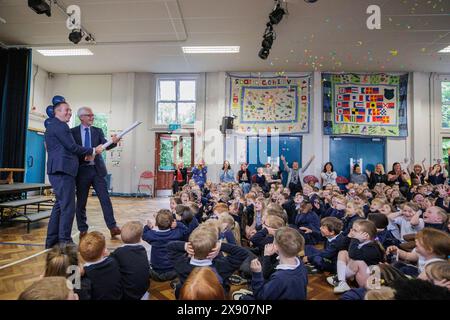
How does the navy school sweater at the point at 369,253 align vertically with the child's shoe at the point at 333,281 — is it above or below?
above

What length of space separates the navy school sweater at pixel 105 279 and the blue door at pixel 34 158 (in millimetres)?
7371

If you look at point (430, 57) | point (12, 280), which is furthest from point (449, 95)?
point (12, 280)

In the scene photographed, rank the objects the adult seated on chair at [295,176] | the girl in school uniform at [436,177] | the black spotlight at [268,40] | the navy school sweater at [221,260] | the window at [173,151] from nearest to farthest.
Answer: the navy school sweater at [221,260] → the black spotlight at [268,40] → the girl in school uniform at [436,177] → the adult seated on chair at [295,176] → the window at [173,151]

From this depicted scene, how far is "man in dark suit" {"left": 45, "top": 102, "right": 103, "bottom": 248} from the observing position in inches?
91.7

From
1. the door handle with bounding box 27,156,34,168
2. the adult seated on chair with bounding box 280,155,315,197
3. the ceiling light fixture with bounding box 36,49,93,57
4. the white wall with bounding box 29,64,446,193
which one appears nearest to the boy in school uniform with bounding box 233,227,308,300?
the adult seated on chair with bounding box 280,155,315,197

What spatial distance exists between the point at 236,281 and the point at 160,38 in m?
5.63

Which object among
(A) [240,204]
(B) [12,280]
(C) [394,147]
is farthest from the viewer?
(C) [394,147]

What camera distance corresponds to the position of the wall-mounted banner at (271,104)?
24.8 feet

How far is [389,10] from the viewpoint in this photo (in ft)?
15.3

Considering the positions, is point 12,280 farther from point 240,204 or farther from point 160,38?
point 160,38

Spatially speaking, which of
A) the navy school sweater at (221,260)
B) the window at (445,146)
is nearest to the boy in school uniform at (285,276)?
the navy school sweater at (221,260)

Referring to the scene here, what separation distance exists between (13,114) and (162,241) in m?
6.18

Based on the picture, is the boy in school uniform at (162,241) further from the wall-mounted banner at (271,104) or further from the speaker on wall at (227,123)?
the wall-mounted banner at (271,104)

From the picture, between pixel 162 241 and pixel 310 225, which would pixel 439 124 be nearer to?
pixel 310 225
